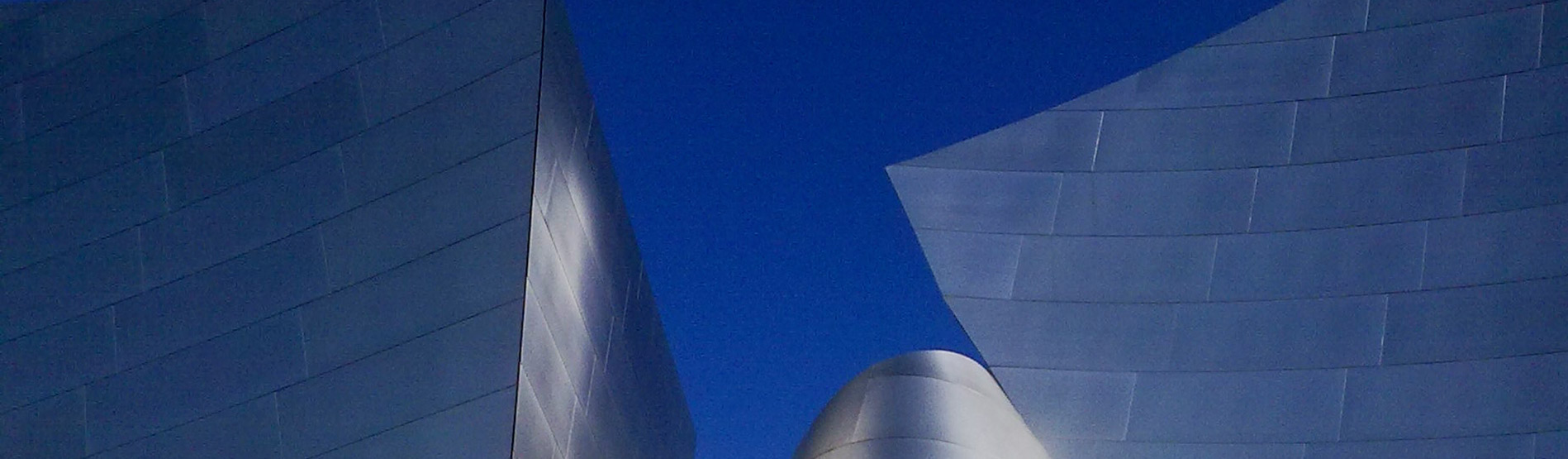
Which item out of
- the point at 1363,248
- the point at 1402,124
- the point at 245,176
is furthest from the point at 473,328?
the point at 1402,124

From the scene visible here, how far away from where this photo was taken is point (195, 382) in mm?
10758

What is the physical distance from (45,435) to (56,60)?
3.12 meters

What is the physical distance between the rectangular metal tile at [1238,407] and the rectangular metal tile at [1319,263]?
749 millimetres

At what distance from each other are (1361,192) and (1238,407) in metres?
2.14

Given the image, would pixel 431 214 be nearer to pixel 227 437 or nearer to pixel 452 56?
pixel 452 56

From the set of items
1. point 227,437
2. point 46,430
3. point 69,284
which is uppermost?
point 69,284

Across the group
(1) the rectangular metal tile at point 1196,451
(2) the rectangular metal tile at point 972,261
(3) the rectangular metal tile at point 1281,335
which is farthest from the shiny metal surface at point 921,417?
(3) the rectangular metal tile at point 1281,335

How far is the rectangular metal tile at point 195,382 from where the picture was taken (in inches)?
413

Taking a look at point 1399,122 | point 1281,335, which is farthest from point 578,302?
point 1399,122

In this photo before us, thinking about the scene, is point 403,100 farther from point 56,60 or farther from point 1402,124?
point 1402,124

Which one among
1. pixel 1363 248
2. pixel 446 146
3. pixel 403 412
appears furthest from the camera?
pixel 1363 248

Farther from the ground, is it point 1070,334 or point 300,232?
point 300,232

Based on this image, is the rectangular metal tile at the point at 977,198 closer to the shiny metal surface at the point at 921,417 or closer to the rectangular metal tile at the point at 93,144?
the shiny metal surface at the point at 921,417

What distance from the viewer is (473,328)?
9.86 metres
